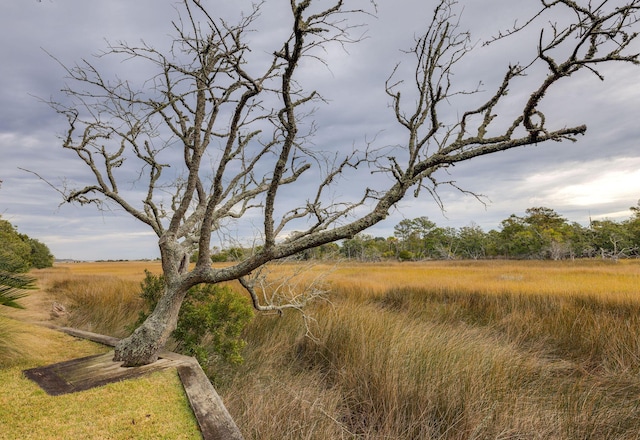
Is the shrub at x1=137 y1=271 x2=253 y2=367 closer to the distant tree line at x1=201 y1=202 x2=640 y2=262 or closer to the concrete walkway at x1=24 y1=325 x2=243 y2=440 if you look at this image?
the concrete walkway at x1=24 y1=325 x2=243 y2=440

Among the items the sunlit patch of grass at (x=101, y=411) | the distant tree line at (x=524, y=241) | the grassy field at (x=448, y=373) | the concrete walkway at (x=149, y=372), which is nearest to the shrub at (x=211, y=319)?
the grassy field at (x=448, y=373)

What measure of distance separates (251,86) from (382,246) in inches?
3268

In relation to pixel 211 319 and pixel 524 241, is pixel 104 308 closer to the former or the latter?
pixel 211 319

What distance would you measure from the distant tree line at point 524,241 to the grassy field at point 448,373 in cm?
2544

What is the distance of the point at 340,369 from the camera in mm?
5516

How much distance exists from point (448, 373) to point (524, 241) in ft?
170

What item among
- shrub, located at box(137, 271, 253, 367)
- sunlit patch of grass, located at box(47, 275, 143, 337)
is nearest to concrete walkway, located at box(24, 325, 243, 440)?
shrub, located at box(137, 271, 253, 367)

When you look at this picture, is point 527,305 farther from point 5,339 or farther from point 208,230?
point 5,339

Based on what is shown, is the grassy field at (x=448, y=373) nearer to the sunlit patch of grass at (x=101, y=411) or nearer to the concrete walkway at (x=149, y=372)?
the concrete walkway at (x=149, y=372)

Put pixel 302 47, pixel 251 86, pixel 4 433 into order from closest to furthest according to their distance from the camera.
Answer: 1. pixel 4 433
2. pixel 302 47
3. pixel 251 86

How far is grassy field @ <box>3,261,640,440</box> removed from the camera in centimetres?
379

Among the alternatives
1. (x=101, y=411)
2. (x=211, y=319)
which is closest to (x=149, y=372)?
(x=101, y=411)

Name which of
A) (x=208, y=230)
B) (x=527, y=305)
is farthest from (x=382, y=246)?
(x=208, y=230)

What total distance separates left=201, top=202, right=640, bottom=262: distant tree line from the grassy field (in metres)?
25.4
